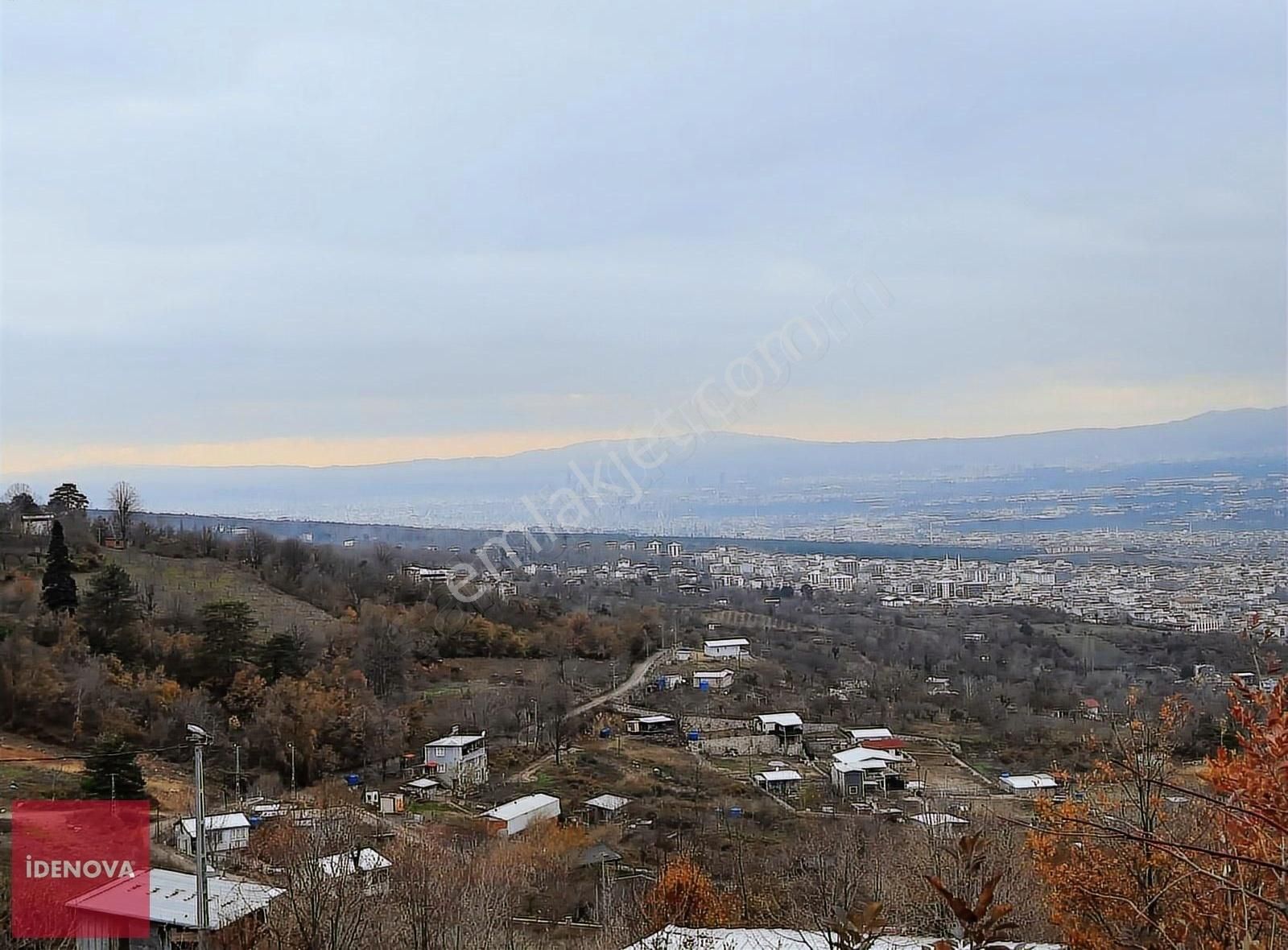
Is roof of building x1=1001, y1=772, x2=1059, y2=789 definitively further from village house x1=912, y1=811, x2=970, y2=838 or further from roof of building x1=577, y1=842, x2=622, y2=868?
roof of building x1=577, y1=842, x2=622, y2=868

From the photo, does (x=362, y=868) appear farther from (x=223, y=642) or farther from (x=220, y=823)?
(x=223, y=642)

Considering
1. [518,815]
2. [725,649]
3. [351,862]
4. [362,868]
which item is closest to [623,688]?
[725,649]

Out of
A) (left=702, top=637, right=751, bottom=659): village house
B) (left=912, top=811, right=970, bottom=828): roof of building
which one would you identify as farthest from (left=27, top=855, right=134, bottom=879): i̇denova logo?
(left=702, top=637, right=751, bottom=659): village house

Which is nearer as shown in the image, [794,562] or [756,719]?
[756,719]

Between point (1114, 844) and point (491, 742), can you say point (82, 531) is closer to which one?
→ point (491, 742)

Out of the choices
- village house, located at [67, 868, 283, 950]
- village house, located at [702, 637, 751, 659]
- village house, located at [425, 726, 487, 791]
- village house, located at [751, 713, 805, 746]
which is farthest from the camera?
village house, located at [702, 637, 751, 659]

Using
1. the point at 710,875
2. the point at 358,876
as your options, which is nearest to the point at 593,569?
the point at 710,875
